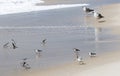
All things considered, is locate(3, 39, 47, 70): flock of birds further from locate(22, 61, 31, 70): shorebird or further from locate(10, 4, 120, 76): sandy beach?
locate(10, 4, 120, 76): sandy beach

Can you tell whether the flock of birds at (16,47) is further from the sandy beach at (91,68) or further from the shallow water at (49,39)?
the sandy beach at (91,68)

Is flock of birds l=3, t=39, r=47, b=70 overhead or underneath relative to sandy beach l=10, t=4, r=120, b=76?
overhead

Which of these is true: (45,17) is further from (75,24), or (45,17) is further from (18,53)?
(18,53)

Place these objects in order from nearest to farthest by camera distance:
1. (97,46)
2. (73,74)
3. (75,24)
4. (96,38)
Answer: (73,74) → (97,46) → (96,38) → (75,24)

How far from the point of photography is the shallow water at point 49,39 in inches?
693

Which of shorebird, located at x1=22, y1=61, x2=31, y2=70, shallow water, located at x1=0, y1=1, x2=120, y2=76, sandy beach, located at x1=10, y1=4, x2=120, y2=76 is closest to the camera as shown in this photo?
sandy beach, located at x1=10, y1=4, x2=120, y2=76

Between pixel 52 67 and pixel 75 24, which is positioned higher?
pixel 75 24

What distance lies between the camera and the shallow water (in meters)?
17.6

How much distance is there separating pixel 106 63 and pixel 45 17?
13.7 meters

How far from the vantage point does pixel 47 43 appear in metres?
Answer: 20.4

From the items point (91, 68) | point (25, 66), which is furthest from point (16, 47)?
point (91, 68)

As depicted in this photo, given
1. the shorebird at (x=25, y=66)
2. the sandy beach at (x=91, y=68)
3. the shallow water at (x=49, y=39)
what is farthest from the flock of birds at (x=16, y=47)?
the sandy beach at (x=91, y=68)

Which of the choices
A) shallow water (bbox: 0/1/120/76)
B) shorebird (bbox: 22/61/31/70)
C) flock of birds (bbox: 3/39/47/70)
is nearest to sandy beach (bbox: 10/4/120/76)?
shorebird (bbox: 22/61/31/70)

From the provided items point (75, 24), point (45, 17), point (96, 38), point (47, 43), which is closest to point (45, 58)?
point (47, 43)
